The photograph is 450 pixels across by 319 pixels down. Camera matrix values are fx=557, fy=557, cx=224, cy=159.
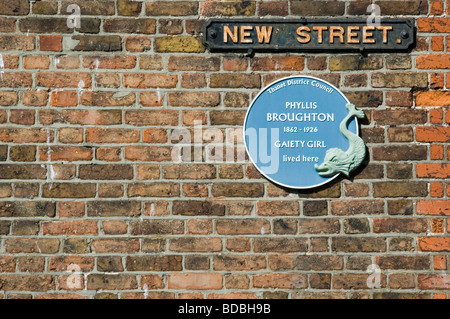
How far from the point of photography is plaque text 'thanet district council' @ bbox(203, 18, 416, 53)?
2941 millimetres

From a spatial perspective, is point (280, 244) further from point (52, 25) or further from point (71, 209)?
point (52, 25)

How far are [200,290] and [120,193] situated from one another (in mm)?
650

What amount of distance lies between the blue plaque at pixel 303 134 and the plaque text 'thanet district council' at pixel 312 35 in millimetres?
199

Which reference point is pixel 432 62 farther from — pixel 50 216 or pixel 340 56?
pixel 50 216

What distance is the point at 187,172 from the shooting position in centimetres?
291

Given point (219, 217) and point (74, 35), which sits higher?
point (74, 35)

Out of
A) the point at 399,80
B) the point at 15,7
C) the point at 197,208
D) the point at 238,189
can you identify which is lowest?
the point at 197,208

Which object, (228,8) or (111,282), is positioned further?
(228,8)

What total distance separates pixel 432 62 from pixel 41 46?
6.79ft

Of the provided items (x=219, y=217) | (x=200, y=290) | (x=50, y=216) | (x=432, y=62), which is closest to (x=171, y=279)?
(x=200, y=290)

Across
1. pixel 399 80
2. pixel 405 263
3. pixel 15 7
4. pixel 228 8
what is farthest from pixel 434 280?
pixel 15 7

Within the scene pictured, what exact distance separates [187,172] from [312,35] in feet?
3.22

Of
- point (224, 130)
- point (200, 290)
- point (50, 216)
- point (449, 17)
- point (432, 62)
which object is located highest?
point (449, 17)

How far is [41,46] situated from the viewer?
9.62ft
